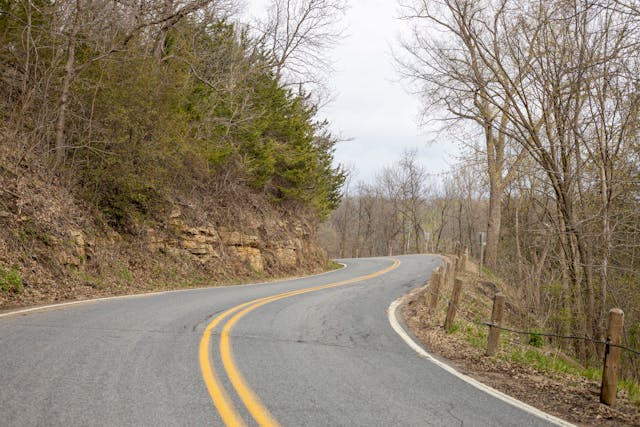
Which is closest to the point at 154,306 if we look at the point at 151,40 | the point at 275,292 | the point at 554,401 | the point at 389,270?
the point at 275,292

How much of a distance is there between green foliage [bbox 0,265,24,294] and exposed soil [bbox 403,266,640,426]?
8092 millimetres

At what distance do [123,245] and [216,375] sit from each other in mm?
11130

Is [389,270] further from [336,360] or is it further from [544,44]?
[336,360]

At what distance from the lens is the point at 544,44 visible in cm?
1109

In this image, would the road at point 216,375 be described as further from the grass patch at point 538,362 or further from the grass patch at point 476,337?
the grass patch at point 538,362

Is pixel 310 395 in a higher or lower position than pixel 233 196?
lower

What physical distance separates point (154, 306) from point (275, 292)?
4.56m

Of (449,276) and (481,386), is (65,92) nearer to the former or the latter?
(481,386)

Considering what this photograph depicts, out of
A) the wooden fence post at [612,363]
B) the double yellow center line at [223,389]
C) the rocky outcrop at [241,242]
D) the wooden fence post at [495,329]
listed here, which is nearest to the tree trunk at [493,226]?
the rocky outcrop at [241,242]

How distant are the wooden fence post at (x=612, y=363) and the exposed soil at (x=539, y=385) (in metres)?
0.12

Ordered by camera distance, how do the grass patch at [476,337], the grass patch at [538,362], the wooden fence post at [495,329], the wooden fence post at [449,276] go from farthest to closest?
the wooden fence post at [449,276] → the grass patch at [476,337] → the wooden fence post at [495,329] → the grass patch at [538,362]

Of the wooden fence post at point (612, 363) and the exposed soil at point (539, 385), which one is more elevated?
the wooden fence post at point (612, 363)

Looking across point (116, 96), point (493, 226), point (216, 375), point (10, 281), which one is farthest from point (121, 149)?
point (493, 226)

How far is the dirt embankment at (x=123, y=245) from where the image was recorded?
34.8 feet
